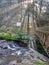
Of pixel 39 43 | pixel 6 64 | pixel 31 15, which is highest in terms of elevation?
pixel 31 15

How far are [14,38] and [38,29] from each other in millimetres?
856

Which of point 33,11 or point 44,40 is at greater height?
point 33,11

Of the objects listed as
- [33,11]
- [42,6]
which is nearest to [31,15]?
[33,11]

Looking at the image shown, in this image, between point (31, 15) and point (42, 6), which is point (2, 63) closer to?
point (31, 15)

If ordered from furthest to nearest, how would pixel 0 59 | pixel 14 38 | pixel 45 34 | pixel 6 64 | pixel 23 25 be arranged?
pixel 23 25 → pixel 14 38 → pixel 45 34 → pixel 0 59 → pixel 6 64

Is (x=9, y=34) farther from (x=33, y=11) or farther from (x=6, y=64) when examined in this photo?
(x=6, y=64)

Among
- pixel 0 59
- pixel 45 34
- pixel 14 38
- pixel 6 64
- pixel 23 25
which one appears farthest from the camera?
pixel 23 25

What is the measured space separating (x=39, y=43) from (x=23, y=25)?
0.93 meters

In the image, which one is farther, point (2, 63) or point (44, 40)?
point (44, 40)

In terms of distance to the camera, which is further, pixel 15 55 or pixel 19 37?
pixel 19 37

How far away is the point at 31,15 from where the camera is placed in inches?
267

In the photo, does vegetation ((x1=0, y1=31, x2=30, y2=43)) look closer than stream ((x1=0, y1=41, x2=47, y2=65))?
No

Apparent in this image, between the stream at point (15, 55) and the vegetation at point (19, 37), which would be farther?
the vegetation at point (19, 37)

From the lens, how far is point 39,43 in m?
6.49
